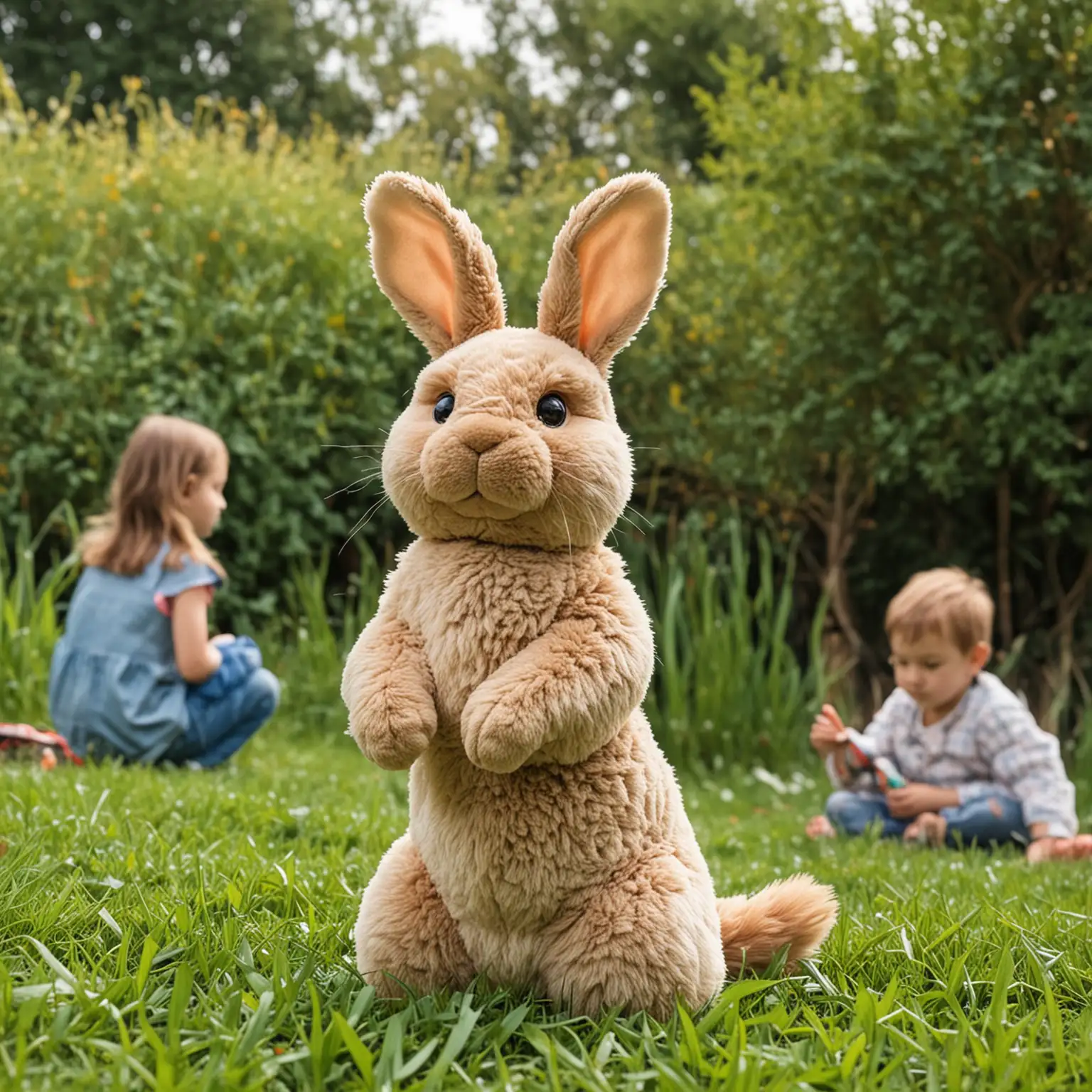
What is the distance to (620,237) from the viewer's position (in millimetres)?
1884

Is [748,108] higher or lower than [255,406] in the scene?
higher

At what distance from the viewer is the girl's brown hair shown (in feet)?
14.9

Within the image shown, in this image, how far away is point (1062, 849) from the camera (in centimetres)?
396

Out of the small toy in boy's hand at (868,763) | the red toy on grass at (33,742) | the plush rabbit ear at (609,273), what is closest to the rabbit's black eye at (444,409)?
the plush rabbit ear at (609,273)

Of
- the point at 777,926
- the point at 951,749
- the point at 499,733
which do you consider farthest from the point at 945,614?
the point at 499,733

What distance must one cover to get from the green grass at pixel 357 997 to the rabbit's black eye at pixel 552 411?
85 cm

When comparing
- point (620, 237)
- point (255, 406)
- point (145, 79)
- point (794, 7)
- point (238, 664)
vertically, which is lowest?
point (238, 664)

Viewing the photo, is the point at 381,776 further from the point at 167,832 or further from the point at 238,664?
the point at 167,832

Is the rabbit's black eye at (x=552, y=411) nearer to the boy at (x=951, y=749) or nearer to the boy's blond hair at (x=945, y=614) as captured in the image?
the boy at (x=951, y=749)

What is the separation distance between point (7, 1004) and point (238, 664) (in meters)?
3.23

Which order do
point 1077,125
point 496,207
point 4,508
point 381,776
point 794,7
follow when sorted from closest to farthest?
point 381,776
point 1077,125
point 4,508
point 794,7
point 496,207

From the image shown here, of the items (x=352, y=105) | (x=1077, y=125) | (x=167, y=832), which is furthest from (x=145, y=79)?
(x=167, y=832)

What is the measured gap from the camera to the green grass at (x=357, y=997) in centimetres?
144

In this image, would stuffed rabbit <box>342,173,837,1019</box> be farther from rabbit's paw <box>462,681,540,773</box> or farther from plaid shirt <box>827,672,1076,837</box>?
plaid shirt <box>827,672,1076,837</box>
